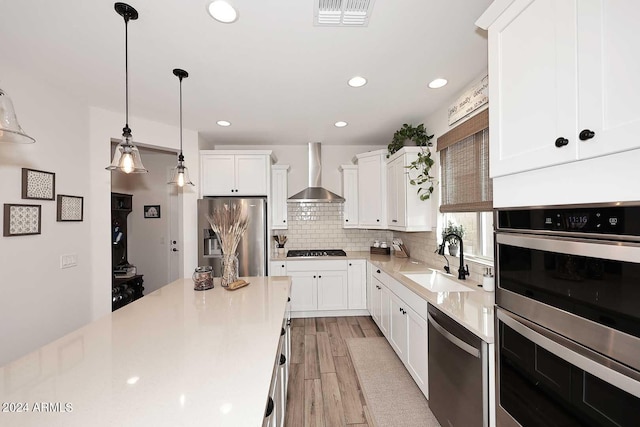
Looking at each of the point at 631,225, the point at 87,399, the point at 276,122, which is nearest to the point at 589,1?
the point at 631,225

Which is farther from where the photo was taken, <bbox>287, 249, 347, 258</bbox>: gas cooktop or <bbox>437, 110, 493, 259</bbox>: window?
<bbox>287, 249, 347, 258</bbox>: gas cooktop

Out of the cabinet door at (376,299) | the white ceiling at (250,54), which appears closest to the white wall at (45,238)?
the white ceiling at (250,54)

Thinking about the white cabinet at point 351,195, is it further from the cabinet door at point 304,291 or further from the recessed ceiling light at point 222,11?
the recessed ceiling light at point 222,11

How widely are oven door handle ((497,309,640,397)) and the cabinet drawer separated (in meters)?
2.81

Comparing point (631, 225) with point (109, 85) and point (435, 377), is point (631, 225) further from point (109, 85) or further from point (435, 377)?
point (109, 85)

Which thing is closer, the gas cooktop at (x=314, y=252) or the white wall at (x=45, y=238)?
the white wall at (x=45, y=238)

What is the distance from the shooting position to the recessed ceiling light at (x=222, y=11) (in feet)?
4.73

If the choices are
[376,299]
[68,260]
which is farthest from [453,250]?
[68,260]

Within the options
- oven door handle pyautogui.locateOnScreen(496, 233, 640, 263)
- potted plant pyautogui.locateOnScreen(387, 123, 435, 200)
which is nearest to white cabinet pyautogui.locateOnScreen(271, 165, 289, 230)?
potted plant pyautogui.locateOnScreen(387, 123, 435, 200)

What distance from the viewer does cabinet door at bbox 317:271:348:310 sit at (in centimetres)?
384

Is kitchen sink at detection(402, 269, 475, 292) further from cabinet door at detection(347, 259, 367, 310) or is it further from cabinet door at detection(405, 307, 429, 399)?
cabinet door at detection(347, 259, 367, 310)

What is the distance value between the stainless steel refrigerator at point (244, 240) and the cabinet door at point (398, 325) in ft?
5.56

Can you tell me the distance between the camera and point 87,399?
838 millimetres

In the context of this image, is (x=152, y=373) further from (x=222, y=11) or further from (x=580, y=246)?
(x=222, y=11)
